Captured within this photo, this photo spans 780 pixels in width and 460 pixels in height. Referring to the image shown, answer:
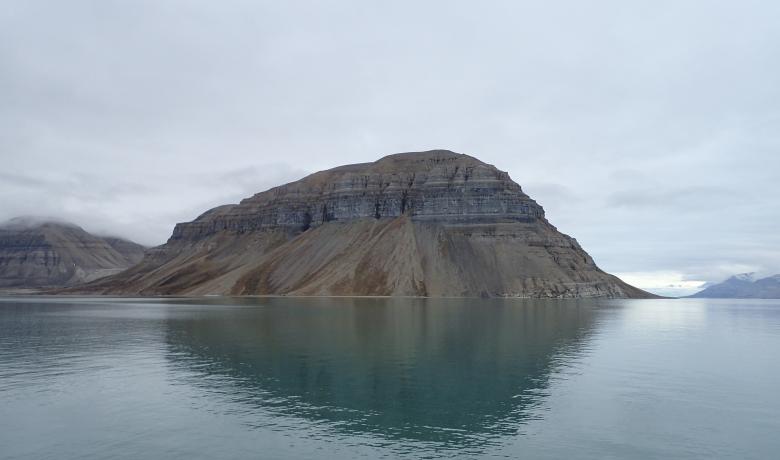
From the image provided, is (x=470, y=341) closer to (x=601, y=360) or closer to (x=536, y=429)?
(x=601, y=360)

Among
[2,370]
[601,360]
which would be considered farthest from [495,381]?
[2,370]

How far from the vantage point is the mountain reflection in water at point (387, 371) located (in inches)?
1378

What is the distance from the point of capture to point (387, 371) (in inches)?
1965

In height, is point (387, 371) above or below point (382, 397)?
above

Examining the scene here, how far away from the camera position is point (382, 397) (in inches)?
1588

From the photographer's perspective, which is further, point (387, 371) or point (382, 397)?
point (387, 371)

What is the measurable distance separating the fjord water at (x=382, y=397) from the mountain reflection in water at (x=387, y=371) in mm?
213

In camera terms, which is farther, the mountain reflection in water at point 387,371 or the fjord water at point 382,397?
the mountain reflection in water at point 387,371

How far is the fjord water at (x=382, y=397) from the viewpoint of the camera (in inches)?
1186

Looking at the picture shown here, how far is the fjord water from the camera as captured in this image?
30.1 metres

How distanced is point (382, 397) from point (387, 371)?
9.58 metres

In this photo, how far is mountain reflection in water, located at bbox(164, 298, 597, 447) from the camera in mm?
35000

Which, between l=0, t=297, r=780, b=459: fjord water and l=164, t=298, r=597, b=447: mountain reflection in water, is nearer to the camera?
l=0, t=297, r=780, b=459: fjord water

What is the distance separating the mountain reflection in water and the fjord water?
0.70 feet
